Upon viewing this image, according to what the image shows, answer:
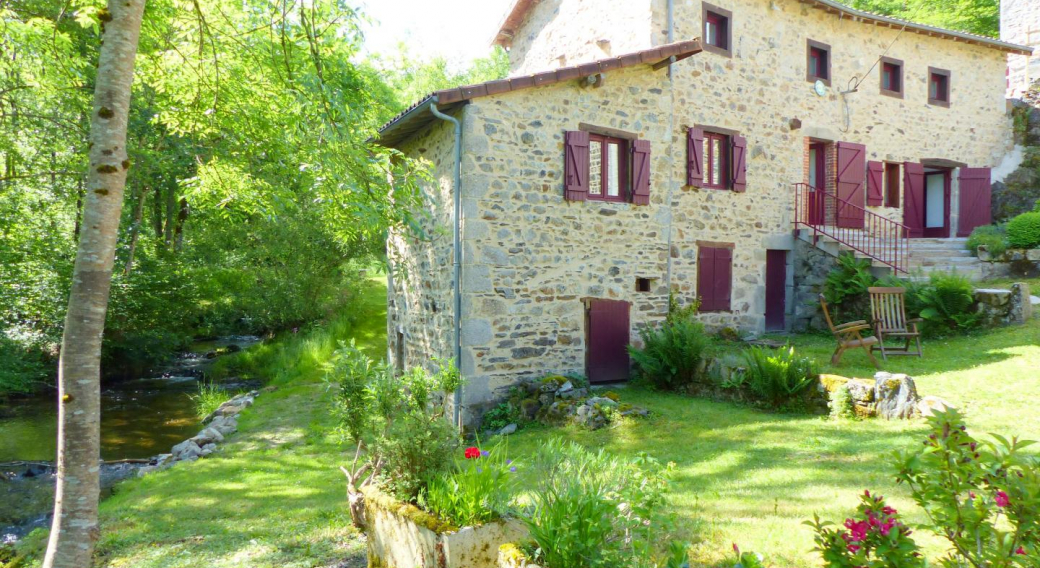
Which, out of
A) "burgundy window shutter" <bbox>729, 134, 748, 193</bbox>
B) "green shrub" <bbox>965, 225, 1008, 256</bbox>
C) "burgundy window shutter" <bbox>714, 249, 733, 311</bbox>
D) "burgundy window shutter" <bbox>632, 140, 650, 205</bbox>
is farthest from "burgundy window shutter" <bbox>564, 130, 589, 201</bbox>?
"green shrub" <bbox>965, 225, 1008, 256</bbox>

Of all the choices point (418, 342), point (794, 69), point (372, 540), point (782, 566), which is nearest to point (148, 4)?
point (372, 540)

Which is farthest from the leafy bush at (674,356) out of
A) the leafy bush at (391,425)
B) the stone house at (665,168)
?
the leafy bush at (391,425)

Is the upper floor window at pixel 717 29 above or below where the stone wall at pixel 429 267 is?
above

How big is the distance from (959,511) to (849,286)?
10216 mm

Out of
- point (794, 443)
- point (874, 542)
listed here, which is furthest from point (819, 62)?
point (874, 542)

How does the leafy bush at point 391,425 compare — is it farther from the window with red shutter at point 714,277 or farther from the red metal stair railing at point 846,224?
the red metal stair railing at point 846,224

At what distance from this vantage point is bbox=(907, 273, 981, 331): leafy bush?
32.0 ft

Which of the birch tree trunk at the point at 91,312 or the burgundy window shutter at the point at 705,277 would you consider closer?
the birch tree trunk at the point at 91,312

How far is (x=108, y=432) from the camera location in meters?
10.7

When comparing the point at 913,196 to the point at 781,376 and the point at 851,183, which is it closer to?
the point at 851,183

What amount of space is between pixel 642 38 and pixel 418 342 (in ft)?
21.5

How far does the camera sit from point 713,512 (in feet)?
14.2

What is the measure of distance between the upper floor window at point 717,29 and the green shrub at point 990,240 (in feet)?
21.8

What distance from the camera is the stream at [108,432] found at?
7426mm
